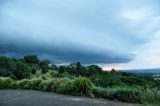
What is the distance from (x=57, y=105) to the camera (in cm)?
1247

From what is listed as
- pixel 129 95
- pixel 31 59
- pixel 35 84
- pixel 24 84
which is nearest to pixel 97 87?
pixel 129 95

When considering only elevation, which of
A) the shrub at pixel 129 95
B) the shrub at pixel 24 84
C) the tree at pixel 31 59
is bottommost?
the shrub at pixel 129 95

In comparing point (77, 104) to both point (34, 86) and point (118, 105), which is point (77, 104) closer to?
point (118, 105)

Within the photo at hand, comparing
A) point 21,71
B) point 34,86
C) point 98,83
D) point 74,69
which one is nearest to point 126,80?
point 98,83

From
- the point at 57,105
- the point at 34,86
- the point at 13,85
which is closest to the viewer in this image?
the point at 57,105

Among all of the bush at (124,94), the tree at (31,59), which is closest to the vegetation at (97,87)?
the bush at (124,94)

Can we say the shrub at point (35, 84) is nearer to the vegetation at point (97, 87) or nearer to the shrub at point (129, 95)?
the vegetation at point (97, 87)

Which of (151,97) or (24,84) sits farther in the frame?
(24,84)

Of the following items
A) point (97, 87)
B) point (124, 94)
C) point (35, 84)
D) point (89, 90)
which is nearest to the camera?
point (124, 94)

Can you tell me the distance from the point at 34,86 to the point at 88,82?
18.9ft

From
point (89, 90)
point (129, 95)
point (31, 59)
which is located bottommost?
point (129, 95)

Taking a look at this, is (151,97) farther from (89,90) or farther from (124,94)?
(89,90)

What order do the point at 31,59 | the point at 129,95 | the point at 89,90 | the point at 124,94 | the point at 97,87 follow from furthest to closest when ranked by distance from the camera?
the point at 31,59 < the point at 97,87 < the point at 89,90 < the point at 124,94 < the point at 129,95

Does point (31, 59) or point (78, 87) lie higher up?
point (31, 59)
